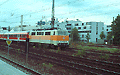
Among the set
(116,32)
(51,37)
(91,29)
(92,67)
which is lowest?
(92,67)

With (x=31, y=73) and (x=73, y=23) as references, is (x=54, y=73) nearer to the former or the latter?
(x=31, y=73)

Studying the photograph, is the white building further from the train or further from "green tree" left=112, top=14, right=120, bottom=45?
the train

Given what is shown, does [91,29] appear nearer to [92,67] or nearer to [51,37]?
[51,37]

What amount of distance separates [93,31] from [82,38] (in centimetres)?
736

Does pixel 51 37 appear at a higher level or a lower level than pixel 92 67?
higher

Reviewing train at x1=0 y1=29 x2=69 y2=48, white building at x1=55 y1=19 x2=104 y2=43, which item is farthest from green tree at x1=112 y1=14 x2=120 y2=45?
white building at x1=55 y1=19 x2=104 y2=43

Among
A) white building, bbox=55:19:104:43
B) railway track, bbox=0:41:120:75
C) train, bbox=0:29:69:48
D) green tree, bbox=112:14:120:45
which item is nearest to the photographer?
railway track, bbox=0:41:120:75

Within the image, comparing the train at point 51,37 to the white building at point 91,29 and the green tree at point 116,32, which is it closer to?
the green tree at point 116,32

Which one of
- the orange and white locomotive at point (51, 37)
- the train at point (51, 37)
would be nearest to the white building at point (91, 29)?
the orange and white locomotive at point (51, 37)

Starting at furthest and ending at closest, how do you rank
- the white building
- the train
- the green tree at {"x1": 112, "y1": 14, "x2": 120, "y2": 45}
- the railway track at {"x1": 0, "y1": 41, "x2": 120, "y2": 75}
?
the white building, the green tree at {"x1": 112, "y1": 14, "x2": 120, "y2": 45}, the train, the railway track at {"x1": 0, "y1": 41, "x2": 120, "y2": 75}

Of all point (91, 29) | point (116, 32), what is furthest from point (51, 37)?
point (91, 29)

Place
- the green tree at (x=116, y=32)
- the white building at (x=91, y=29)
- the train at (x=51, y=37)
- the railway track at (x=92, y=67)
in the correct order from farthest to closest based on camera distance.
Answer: the white building at (x=91, y=29)
the green tree at (x=116, y=32)
the train at (x=51, y=37)
the railway track at (x=92, y=67)

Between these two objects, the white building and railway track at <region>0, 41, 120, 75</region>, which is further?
the white building

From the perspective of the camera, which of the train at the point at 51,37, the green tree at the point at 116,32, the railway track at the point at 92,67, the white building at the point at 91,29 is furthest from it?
the white building at the point at 91,29
